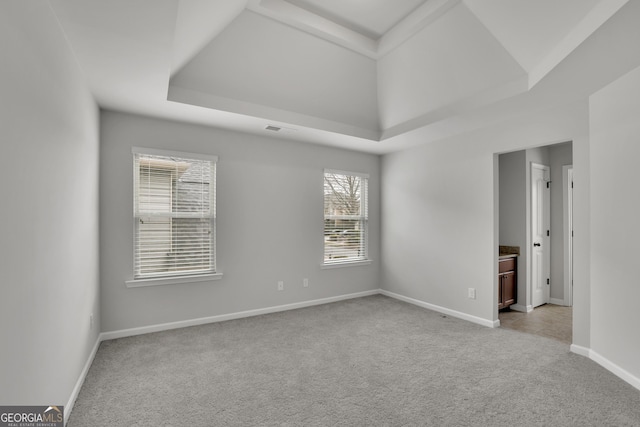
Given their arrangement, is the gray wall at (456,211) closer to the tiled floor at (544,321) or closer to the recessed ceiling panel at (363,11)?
the tiled floor at (544,321)

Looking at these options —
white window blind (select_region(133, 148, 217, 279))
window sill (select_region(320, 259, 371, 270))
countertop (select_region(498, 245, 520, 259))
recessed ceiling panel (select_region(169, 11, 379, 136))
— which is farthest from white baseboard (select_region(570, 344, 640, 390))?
white window blind (select_region(133, 148, 217, 279))

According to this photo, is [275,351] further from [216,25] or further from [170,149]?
[216,25]

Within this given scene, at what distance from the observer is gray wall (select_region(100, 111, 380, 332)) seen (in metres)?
3.49

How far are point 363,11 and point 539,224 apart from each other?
4.03 metres

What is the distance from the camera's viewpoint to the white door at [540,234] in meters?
4.75

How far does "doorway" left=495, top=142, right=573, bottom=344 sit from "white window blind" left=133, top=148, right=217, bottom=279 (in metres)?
4.29

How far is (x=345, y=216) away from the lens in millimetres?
5227

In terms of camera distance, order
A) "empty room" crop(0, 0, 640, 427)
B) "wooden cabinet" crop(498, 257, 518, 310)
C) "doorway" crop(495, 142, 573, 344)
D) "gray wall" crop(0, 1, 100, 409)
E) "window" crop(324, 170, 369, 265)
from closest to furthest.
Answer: "gray wall" crop(0, 1, 100, 409), "empty room" crop(0, 0, 640, 427), "wooden cabinet" crop(498, 257, 518, 310), "doorway" crop(495, 142, 573, 344), "window" crop(324, 170, 369, 265)

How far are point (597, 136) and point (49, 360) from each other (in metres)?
4.49

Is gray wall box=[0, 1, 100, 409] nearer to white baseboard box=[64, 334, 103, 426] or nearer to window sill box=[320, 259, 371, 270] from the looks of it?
white baseboard box=[64, 334, 103, 426]

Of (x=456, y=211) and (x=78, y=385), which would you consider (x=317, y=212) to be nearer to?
(x=456, y=211)

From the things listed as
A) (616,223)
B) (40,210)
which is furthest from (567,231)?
(40,210)

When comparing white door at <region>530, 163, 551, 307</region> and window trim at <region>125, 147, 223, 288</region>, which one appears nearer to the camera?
window trim at <region>125, 147, 223, 288</region>

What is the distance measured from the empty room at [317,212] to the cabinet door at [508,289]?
5cm
